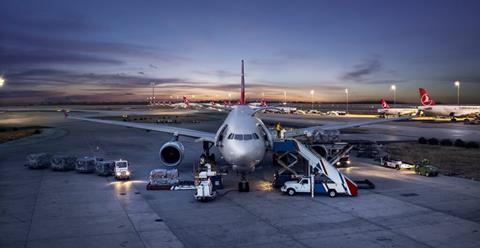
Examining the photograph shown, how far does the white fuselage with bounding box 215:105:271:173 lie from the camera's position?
920 inches

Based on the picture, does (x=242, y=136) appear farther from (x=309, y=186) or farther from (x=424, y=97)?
(x=424, y=97)

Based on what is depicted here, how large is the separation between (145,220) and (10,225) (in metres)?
5.74

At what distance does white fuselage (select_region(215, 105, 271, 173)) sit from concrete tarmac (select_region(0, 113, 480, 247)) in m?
1.83

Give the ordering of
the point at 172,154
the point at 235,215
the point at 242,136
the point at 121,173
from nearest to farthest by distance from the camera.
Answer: the point at 235,215 → the point at 242,136 → the point at 121,173 → the point at 172,154

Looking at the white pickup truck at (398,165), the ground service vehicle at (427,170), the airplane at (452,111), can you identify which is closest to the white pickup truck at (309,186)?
the ground service vehicle at (427,170)

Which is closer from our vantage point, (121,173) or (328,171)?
(328,171)

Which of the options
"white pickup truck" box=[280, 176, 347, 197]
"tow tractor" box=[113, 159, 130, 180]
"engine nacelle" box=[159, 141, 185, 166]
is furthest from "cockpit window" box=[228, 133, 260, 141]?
A: "tow tractor" box=[113, 159, 130, 180]

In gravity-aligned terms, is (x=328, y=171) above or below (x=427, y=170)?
above

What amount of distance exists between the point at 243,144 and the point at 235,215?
5212 mm

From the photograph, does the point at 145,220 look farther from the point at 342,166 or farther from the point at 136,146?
the point at 136,146

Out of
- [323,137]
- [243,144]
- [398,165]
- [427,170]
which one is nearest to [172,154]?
[243,144]

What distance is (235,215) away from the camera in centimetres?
1936

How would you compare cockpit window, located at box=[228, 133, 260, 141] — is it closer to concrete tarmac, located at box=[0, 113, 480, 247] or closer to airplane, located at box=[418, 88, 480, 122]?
concrete tarmac, located at box=[0, 113, 480, 247]

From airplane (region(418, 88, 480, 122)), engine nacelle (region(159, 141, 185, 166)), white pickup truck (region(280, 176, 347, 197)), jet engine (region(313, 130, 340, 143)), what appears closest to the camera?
white pickup truck (region(280, 176, 347, 197))
